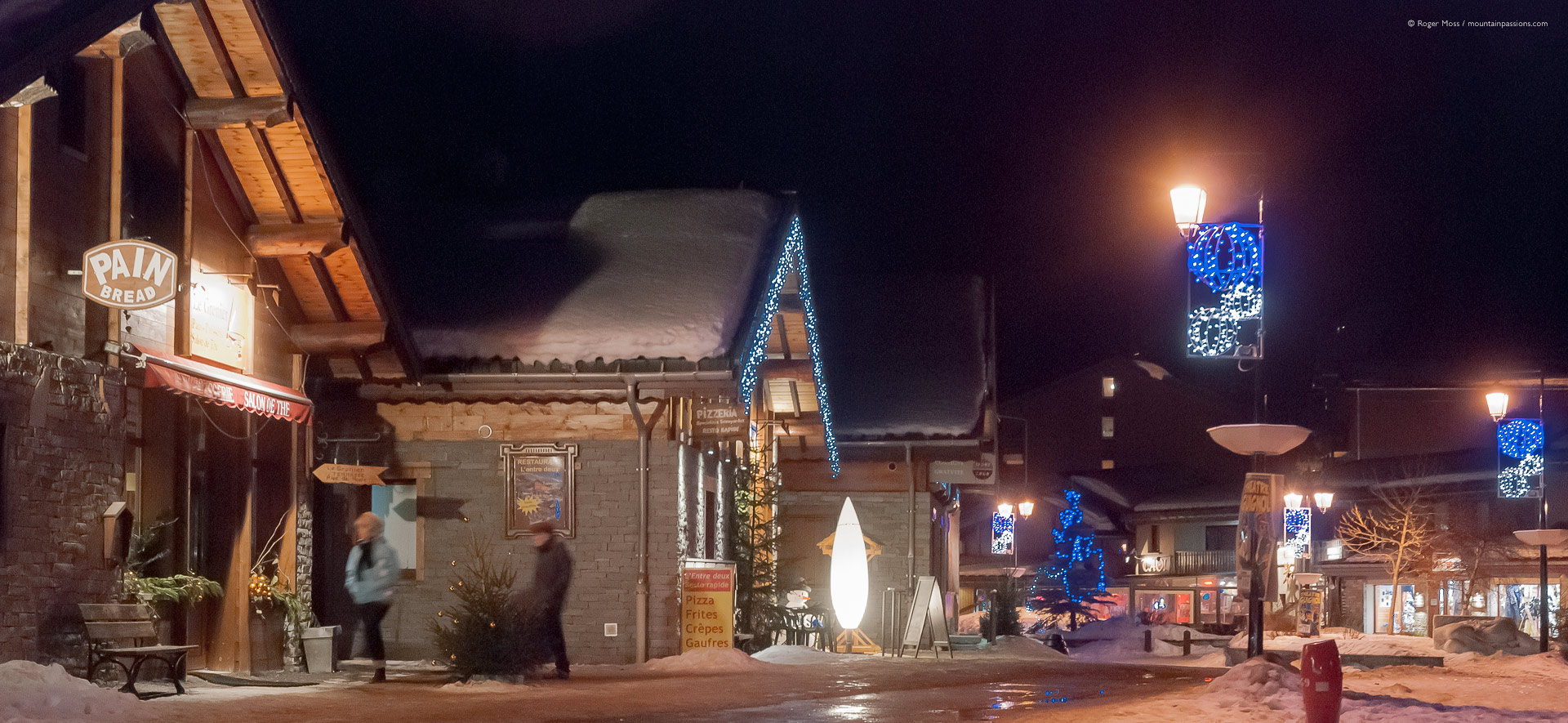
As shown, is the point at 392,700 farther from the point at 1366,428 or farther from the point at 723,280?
the point at 1366,428

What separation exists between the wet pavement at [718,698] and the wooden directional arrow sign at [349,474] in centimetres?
290

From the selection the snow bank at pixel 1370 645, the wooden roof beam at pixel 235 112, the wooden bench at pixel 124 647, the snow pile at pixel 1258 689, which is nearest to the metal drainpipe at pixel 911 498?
the snow bank at pixel 1370 645

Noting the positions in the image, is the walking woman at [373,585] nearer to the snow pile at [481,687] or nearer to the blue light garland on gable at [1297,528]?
the snow pile at [481,687]

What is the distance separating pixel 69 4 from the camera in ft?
30.9

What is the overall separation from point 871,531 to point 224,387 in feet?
56.3

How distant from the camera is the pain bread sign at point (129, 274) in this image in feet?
42.0

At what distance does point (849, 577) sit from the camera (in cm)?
2448

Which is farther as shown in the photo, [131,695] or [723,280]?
[723,280]

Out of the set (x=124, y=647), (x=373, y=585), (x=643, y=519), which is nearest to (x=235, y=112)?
(x=373, y=585)

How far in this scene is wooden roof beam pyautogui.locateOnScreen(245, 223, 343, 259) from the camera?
53.5 feet

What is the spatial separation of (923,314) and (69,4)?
25.9 meters

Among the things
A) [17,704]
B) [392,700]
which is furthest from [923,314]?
[17,704]

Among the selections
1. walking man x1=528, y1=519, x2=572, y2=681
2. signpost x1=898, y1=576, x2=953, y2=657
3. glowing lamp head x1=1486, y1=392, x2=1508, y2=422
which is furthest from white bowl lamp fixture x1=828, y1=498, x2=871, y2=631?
glowing lamp head x1=1486, y1=392, x2=1508, y2=422

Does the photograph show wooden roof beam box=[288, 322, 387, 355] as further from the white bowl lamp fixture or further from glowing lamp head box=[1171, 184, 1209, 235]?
the white bowl lamp fixture
